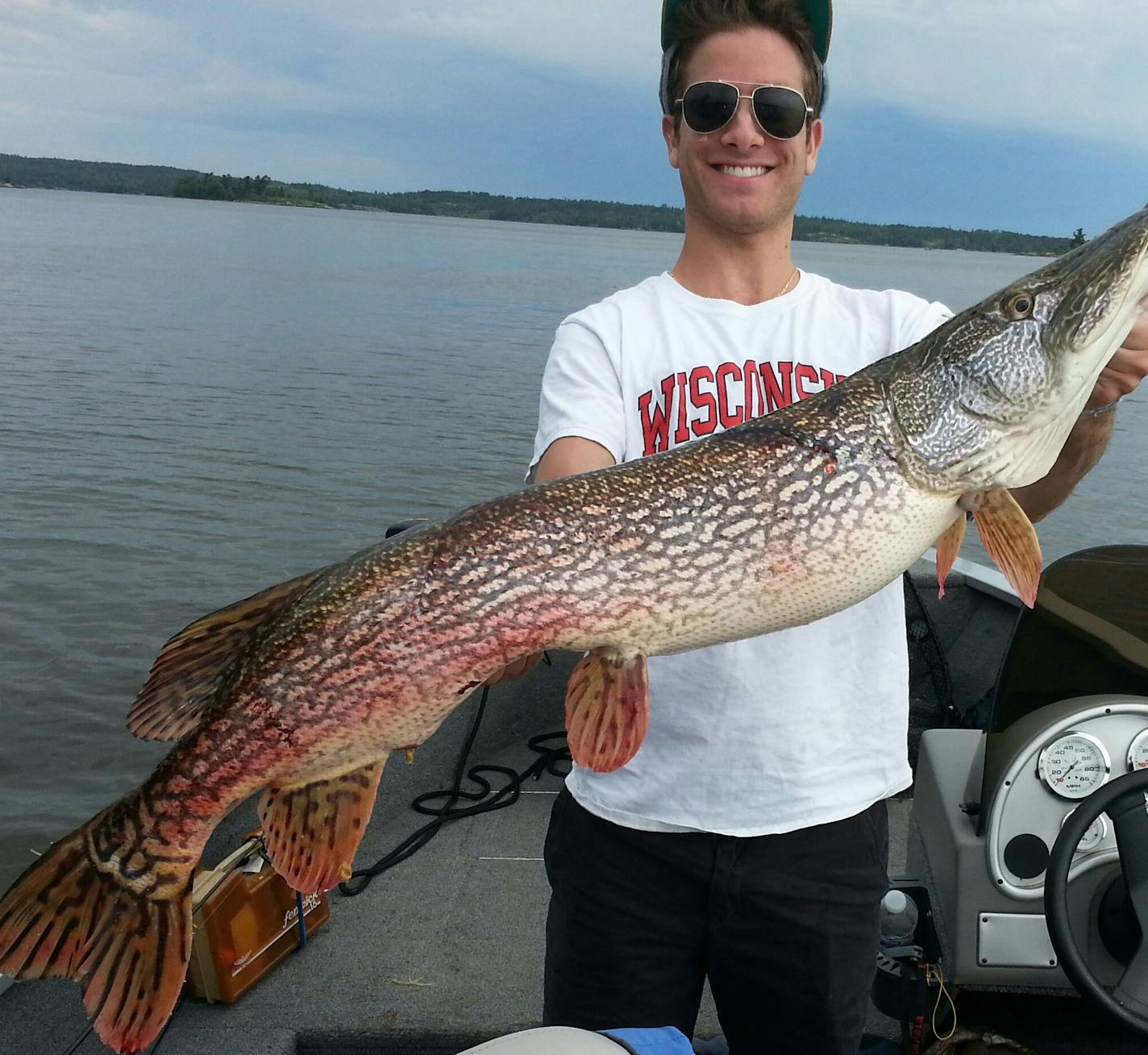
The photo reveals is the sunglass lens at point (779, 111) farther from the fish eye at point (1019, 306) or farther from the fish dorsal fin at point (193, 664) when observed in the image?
the fish dorsal fin at point (193, 664)

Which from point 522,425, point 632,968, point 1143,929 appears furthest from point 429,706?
point 522,425

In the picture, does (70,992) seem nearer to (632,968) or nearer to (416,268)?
(632,968)

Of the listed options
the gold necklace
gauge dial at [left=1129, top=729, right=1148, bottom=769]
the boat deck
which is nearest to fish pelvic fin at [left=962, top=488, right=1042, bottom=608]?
the gold necklace

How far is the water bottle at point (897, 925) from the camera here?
2.79 meters

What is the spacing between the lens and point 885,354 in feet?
7.41

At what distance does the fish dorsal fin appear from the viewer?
1957 millimetres

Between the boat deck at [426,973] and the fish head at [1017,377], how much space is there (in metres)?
1.89

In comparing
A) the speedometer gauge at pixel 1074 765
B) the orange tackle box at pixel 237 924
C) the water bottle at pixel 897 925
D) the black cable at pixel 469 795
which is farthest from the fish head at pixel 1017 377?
the black cable at pixel 469 795

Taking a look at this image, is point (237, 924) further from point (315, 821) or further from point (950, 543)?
point (950, 543)

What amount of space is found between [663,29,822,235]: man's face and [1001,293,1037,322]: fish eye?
53 centimetres

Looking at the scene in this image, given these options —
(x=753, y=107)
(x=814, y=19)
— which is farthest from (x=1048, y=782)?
(x=814, y=19)

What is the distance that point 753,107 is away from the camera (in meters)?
2.18

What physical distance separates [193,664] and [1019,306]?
182 cm

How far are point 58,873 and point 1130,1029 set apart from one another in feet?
6.98
